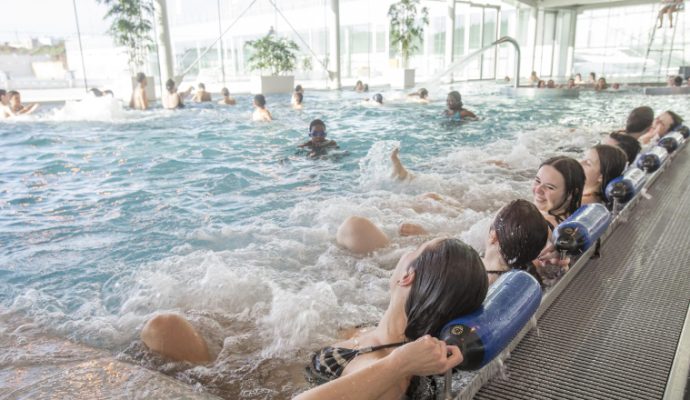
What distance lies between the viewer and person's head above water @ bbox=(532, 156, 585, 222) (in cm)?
275

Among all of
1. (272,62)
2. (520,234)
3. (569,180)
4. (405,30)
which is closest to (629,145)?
(569,180)

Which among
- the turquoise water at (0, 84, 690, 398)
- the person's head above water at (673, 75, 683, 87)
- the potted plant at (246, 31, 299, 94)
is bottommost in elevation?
the turquoise water at (0, 84, 690, 398)

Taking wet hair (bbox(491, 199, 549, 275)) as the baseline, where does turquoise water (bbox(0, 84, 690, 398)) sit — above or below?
below

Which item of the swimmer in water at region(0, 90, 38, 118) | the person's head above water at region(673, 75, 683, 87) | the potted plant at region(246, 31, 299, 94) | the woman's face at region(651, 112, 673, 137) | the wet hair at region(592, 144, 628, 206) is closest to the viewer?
the wet hair at region(592, 144, 628, 206)

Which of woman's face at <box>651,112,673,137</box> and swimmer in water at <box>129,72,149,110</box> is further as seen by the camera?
swimmer in water at <box>129,72,149,110</box>

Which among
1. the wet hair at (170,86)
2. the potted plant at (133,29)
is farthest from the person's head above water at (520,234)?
the potted plant at (133,29)

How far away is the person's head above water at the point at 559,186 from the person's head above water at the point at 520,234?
0.66 metres

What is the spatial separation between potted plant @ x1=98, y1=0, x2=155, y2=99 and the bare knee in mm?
12692

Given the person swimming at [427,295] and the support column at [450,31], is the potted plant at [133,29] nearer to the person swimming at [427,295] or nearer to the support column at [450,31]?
the support column at [450,31]

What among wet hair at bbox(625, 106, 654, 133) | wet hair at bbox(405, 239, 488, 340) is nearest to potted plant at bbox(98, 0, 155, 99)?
wet hair at bbox(625, 106, 654, 133)

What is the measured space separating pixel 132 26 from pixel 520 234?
15.5m

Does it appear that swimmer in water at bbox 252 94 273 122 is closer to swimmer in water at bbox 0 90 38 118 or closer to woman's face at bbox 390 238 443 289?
swimmer in water at bbox 0 90 38 118

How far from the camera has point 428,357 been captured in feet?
4.32

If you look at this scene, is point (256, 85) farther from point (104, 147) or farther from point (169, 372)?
point (169, 372)
